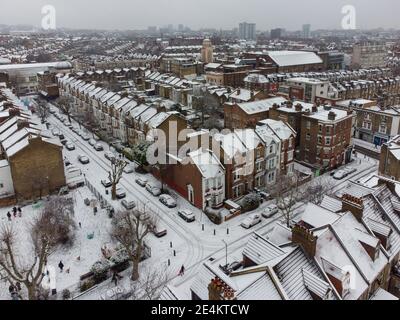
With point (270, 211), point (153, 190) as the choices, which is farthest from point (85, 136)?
point (270, 211)

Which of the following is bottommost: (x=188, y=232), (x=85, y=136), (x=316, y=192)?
(x=188, y=232)

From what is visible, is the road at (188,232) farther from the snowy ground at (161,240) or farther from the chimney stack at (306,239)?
the chimney stack at (306,239)

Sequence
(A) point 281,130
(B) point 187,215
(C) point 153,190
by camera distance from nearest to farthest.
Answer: (B) point 187,215 → (C) point 153,190 → (A) point 281,130

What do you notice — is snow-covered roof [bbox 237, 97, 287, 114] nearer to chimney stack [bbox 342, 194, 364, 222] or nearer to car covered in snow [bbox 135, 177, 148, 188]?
car covered in snow [bbox 135, 177, 148, 188]

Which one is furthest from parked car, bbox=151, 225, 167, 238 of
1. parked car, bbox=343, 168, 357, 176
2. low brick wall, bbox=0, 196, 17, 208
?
parked car, bbox=343, 168, 357, 176

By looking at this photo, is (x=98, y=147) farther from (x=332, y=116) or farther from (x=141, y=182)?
(x=332, y=116)

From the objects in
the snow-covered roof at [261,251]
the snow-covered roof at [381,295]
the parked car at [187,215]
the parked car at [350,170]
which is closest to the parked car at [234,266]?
the snow-covered roof at [261,251]

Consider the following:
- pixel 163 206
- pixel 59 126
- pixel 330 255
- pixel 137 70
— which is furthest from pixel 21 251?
pixel 137 70
